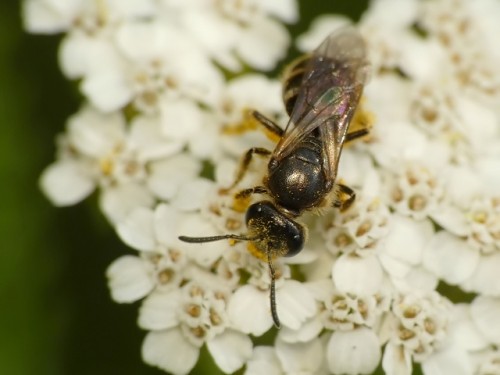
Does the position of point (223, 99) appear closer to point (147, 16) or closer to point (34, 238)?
point (147, 16)

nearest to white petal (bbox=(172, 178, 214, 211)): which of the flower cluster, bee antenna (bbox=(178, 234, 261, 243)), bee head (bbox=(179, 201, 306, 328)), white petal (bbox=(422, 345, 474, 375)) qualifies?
the flower cluster

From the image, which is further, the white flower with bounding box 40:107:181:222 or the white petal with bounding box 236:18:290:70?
the white petal with bounding box 236:18:290:70

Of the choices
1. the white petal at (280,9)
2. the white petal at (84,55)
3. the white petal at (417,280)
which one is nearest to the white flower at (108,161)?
the white petal at (84,55)

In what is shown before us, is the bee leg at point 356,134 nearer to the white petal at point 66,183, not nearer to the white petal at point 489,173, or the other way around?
the white petal at point 489,173

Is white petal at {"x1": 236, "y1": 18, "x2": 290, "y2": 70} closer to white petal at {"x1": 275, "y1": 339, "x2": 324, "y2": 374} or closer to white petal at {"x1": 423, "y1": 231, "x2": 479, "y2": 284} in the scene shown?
white petal at {"x1": 423, "y1": 231, "x2": 479, "y2": 284}

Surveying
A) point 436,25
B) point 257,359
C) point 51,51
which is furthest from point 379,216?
point 51,51

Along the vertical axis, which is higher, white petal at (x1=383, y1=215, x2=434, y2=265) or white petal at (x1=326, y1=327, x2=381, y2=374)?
white petal at (x1=383, y1=215, x2=434, y2=265)

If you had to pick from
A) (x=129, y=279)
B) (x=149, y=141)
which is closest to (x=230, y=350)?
(x=129, y=279)
